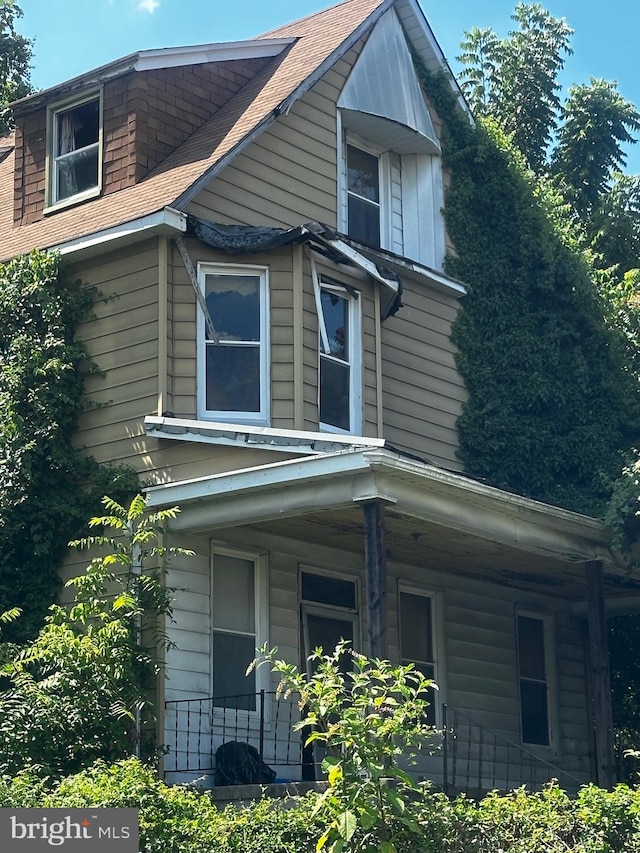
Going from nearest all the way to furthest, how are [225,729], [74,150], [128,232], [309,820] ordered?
[309,820] < [225,729] < [128,232] < [74,150]

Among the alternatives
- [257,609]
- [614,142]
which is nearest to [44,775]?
[257,609]

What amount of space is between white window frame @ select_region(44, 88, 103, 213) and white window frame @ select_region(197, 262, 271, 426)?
2207mm

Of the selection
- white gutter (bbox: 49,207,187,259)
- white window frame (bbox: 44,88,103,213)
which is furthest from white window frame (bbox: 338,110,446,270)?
white gutter (bbox: 49,207,187,259)

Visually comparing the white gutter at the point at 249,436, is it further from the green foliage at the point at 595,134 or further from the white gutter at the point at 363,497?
the green foliage at the point at 595,134

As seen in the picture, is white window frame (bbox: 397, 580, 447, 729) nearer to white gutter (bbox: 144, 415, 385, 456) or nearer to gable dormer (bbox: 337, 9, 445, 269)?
white gutter (bbox: 144, 415, 385, 456)

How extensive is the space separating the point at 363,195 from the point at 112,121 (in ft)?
11.8

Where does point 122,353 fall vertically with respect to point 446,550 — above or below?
above

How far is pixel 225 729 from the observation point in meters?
13.6

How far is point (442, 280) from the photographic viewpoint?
17.7m

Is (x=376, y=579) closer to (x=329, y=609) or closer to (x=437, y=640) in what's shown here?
(x=329, y=609)

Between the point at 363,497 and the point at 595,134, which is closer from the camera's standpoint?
the point at 363,497

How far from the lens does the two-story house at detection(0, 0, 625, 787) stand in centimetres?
1332

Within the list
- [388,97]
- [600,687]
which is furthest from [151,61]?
[600,687]

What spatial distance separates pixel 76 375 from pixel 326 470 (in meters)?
3.74
